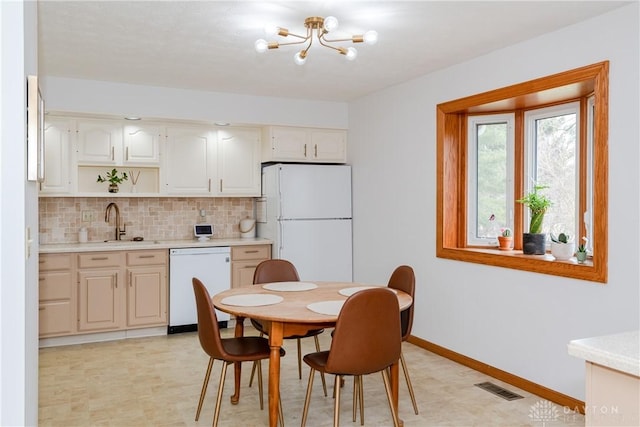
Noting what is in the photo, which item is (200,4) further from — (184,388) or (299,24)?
(184,388)

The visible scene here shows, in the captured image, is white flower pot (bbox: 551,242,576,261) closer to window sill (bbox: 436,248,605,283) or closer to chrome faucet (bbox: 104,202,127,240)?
window sill (bbox: 436,248,605,283)

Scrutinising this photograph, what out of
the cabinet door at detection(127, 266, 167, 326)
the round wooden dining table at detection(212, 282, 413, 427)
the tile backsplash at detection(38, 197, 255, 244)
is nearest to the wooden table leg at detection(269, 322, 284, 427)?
the round wooden dining table at detection(212, 282, 413, 427)

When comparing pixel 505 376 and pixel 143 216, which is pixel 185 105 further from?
pixel 505 376

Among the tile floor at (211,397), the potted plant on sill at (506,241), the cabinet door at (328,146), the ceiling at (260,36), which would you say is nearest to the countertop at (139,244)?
the tile floor at (211,397)

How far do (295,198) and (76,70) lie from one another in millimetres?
2349

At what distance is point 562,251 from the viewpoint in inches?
134

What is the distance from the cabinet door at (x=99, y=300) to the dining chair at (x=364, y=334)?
295cm

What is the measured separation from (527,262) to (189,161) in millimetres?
3472

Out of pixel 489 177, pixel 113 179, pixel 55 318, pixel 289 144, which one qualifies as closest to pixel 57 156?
pixel 113 179

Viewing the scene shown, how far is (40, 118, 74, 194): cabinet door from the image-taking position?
478cm

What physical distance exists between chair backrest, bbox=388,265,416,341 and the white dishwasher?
7.55ft

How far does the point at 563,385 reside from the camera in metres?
3.26

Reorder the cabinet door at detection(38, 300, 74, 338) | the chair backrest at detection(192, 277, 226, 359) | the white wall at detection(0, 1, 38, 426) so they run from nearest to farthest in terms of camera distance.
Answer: the white wall at detection(0, 1, 38, 426) → the chair backrest at detection(192, 277, 226, 359) → the cabinet door at detection(38, 300, 74, 338)

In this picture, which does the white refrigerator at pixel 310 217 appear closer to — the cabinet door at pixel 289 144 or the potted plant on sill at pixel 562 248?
the cabinet door at pixel 289 144
